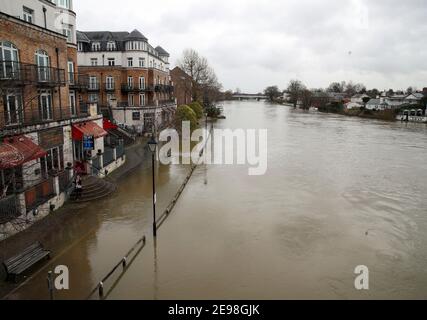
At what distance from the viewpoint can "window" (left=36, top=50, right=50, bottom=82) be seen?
1692cm

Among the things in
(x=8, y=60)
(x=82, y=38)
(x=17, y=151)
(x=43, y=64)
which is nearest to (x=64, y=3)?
(x=43, y=64)

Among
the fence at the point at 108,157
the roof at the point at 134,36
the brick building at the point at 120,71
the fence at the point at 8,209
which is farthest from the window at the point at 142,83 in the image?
the fence at the point at 8,209

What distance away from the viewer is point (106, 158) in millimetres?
21906

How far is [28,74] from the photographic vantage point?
52.0 ft

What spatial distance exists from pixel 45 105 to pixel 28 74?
7.63 feet

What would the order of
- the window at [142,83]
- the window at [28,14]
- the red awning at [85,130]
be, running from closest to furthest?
the window at [28,14] → the red awning at [85,130] → the window at [142,83]

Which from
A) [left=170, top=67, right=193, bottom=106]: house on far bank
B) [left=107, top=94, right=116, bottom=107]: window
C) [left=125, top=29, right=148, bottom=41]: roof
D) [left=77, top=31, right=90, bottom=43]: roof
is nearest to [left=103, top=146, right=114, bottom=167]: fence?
[left=107, top=94, right=116, bottom=107]: window

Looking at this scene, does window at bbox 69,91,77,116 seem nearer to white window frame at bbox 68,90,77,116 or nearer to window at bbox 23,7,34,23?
white window frame at bbox 68,90,77,116

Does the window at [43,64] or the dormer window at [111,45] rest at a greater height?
the dormer window at [111,45]

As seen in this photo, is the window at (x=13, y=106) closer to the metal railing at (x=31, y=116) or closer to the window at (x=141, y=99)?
the metal railing at (x=31, y=116)

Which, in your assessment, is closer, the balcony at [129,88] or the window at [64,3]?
the window at [64,3]

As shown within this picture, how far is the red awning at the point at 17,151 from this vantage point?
12.7 m
